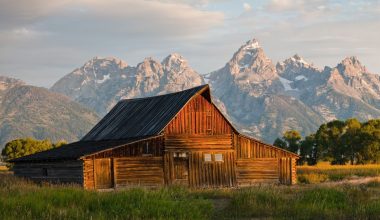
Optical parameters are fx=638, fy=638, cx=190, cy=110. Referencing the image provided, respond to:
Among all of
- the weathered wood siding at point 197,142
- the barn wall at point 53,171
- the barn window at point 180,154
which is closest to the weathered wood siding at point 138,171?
the barn window at point 180,154

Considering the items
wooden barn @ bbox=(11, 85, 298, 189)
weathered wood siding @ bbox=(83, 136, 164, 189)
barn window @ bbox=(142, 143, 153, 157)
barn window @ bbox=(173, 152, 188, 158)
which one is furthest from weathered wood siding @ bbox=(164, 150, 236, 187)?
barn window @ bbox=(142, 143, 153, 157)

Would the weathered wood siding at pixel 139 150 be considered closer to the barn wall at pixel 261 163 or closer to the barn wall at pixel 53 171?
the barn wall at pixel 53 171

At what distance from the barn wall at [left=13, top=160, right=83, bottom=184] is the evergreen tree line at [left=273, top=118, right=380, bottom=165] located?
45463mm

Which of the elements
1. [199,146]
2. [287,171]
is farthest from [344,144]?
[199,146]

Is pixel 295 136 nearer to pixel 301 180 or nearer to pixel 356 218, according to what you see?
pixel 301 180

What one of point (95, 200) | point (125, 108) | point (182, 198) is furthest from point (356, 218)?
point (125, 108)

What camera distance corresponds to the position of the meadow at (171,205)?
1844cm

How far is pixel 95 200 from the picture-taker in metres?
20.3

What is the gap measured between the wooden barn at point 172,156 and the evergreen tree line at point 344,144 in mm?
38127

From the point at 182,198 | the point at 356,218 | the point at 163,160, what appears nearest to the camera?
the point at 356,218

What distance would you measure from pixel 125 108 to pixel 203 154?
36.7 feet

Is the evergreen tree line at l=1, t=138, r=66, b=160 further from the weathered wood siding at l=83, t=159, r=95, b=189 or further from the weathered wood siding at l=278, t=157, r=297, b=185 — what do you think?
the weathered wood siding at l=83, t=159, r=95, b=189

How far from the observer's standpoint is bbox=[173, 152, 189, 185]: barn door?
143 feet

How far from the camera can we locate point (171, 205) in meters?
19.4
